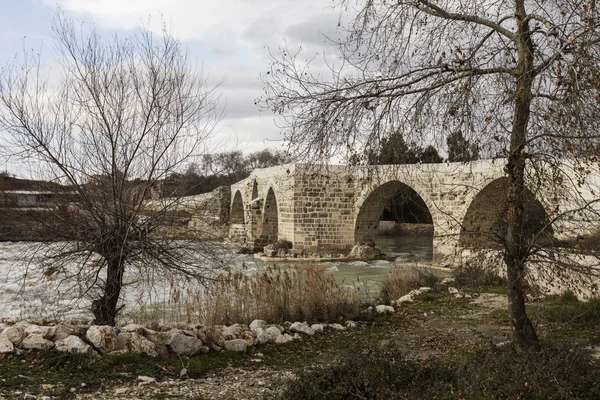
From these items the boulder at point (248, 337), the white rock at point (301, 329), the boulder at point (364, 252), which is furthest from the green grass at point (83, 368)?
the boulder at point (364, 252)

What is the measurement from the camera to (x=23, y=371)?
14.6 ft

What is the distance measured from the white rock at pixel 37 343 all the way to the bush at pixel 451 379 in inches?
89.1

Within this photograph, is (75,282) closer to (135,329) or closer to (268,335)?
(135,329)

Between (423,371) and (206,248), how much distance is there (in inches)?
117

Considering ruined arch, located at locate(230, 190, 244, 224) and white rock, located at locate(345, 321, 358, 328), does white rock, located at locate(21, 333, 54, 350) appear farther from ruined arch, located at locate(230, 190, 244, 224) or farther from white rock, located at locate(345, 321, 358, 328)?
ruined arch, located at locate(230, 190, 244, 224)

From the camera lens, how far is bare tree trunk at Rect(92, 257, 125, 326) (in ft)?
19.2

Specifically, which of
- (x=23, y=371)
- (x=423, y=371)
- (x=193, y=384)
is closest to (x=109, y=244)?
(x=23, y=371)

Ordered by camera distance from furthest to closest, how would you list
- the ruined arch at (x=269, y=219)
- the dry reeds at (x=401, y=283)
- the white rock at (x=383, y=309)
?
the ruined arch at (x=269, y=219) → the dry reeds at (x=401, y=283) → the white rock at (x=383, y=309)

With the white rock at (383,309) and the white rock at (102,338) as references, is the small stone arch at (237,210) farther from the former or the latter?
the white rock at (102,338)

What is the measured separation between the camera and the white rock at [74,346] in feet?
15.7

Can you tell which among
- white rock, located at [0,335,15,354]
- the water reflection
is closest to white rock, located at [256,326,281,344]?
white rock, located at [0,335,15,354]

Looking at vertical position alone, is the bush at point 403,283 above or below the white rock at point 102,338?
below

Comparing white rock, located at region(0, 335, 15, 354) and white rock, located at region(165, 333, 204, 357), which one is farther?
white rock, located at region(165, 333, 204, 357)

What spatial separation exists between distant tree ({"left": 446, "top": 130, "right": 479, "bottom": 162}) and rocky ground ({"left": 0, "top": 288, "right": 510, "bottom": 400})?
1.77 m
